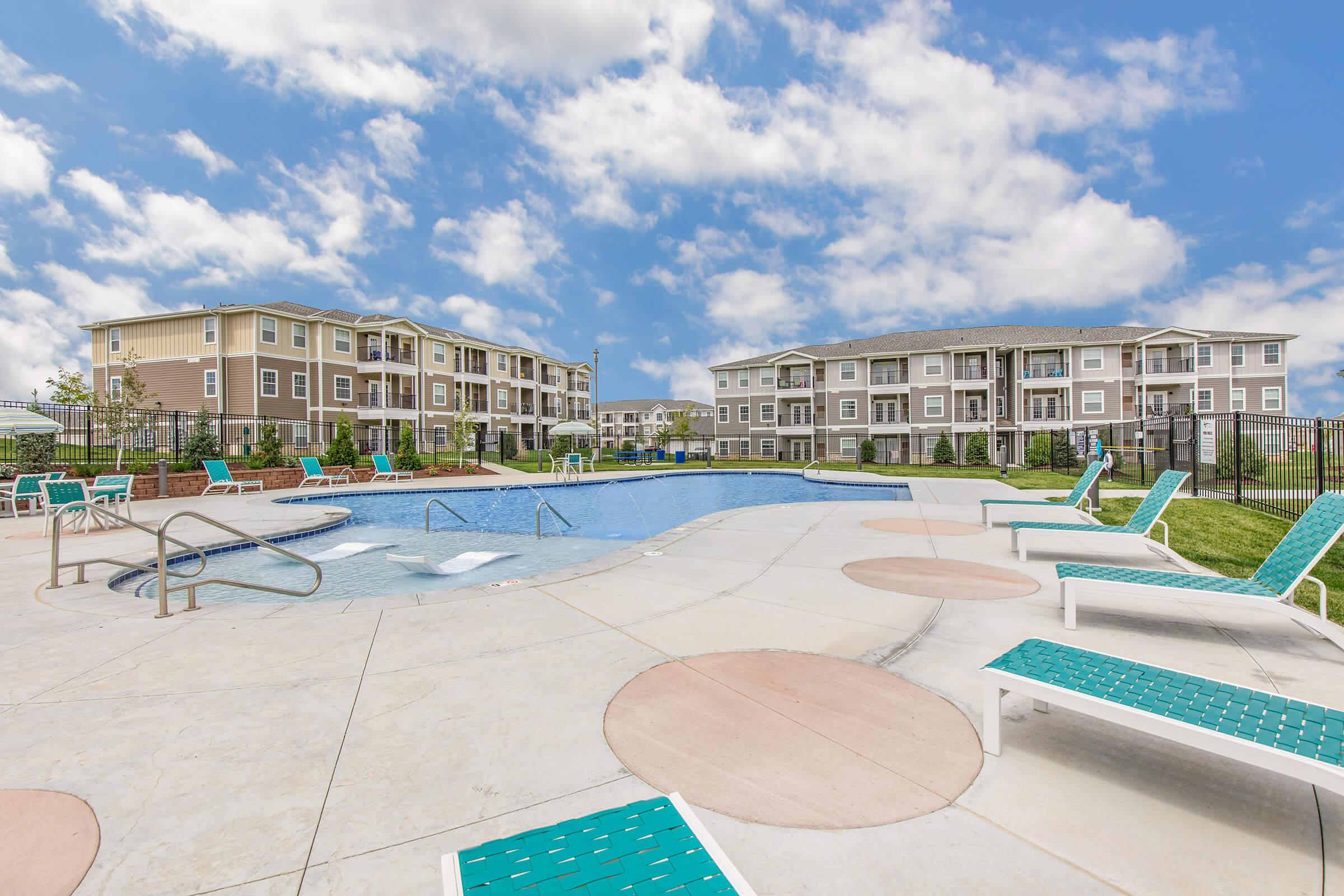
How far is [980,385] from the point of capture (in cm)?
4103

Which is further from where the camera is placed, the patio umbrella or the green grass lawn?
the patio umbrella

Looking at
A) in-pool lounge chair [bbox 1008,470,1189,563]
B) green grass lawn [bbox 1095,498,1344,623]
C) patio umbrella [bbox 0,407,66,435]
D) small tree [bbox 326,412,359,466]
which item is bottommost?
green grass lawn [bbox 1095,498,1344,623]

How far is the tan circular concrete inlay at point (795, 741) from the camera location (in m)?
2.24

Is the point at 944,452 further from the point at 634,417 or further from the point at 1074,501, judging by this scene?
the point at 634,417

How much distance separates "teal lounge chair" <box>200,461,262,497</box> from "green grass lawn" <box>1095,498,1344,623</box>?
2176 cm

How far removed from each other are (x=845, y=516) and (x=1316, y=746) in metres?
8.86

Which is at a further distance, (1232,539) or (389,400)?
(389,400)

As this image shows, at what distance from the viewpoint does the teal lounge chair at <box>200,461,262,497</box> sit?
16359 mm

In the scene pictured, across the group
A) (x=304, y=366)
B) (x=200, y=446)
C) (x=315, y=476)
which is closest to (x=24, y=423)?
(x=200, y=446)

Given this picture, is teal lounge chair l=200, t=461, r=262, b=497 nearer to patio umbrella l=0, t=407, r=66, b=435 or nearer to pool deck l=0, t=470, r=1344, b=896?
patio umbrella l=0, t=407, r=66, b=435

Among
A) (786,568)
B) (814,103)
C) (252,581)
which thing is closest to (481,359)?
(814,103)

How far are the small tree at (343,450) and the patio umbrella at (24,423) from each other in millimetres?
9077

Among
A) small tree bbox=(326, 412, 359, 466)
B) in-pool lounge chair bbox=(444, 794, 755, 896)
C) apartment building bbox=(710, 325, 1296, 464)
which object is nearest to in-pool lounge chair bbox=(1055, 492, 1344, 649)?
in-pool lounge chair bbox=(444, 794, 755, 896)

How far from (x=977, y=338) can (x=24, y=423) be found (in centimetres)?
5051
